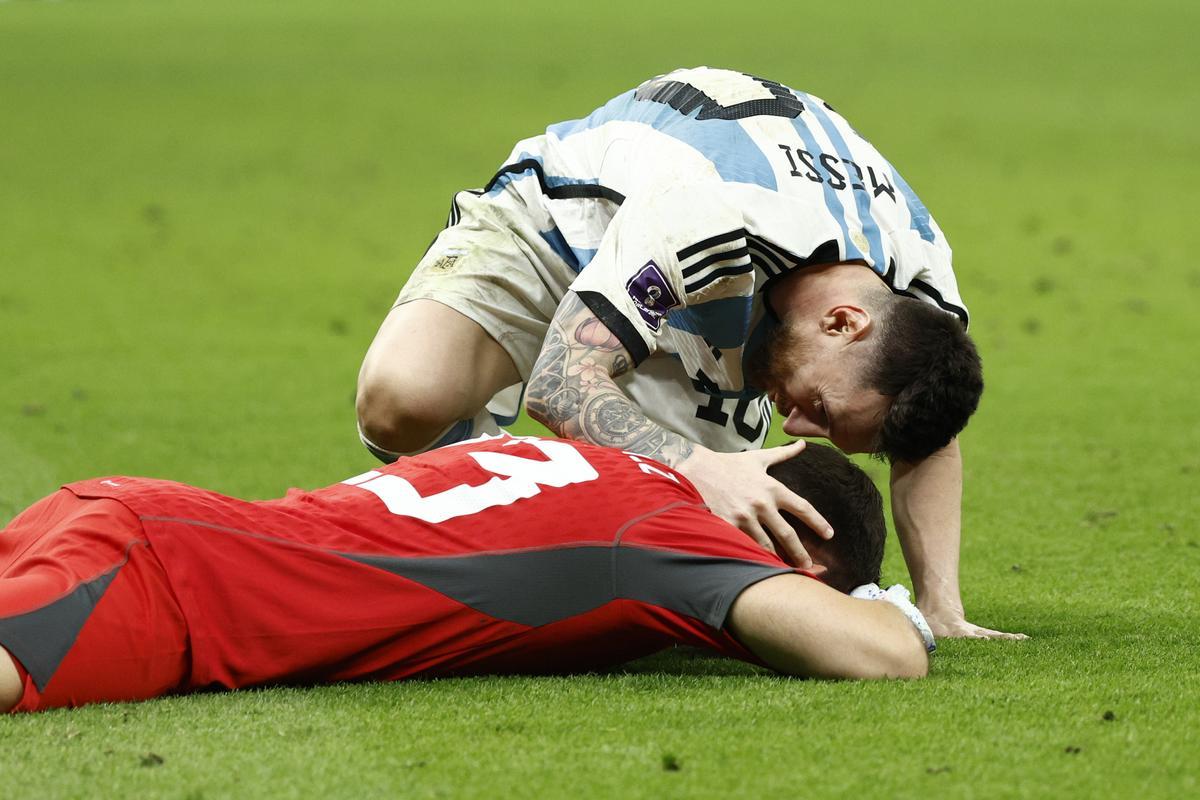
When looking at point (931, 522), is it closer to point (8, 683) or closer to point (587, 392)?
point (587, 392)

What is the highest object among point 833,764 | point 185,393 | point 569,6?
point 569,6

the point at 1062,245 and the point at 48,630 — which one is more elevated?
the point at 48,630

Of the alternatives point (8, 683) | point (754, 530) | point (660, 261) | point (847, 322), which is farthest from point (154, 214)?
point (8, 683)

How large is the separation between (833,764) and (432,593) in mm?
745

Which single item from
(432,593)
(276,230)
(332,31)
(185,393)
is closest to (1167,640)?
(432,593)

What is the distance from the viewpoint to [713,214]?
3.05 meters

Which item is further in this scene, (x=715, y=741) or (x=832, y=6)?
(x=832, y=6)

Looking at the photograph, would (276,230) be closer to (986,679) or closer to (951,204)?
(951,204)

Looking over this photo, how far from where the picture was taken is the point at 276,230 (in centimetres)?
1174

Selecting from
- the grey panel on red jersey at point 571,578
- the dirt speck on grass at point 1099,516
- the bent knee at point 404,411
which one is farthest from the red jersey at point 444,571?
the dirt speck on grass at point 1099,516

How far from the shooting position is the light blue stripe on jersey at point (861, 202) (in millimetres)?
3211

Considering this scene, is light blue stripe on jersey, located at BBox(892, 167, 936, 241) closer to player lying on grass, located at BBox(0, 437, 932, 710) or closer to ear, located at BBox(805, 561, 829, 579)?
ear, located at BBox(805, 561, 829, 579)

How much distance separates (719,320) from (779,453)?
518mm

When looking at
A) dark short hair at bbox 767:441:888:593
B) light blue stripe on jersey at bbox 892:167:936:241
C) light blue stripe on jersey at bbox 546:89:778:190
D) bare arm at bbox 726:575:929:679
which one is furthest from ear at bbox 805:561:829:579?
light blue stripe on jersey at bbox 892:167:936:241
